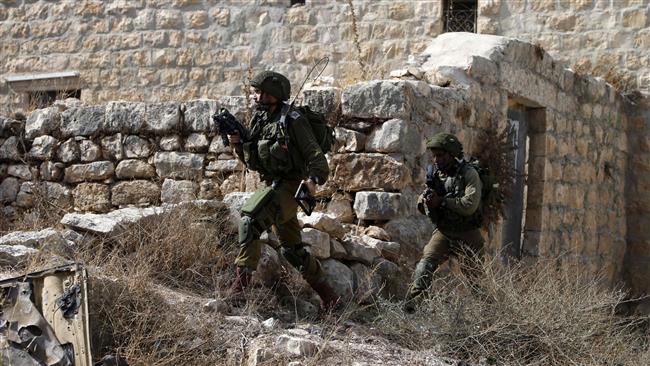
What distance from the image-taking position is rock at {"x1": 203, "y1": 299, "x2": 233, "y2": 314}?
5965 mm

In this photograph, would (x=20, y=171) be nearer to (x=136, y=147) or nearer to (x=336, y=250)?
(x=136, y=147)

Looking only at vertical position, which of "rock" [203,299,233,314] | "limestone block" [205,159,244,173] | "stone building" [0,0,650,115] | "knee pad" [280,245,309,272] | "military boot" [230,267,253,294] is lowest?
"rock" [203,299,233,314]

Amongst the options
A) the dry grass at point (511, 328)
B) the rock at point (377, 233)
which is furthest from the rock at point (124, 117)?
the dry grass at point (511, 328)

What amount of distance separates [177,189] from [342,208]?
1651mm

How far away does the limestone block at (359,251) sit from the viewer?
7.23m

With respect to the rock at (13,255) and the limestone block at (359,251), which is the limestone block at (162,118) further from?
the rock at (13,255)

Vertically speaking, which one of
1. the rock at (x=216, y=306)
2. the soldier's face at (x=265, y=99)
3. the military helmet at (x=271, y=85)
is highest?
the military helmet at (x=271, y=85)

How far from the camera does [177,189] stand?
8570 millimetres

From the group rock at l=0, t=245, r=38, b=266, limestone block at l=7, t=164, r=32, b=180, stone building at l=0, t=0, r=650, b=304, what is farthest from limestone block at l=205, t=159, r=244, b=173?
rock at l=0, t=245, r=38, b=266

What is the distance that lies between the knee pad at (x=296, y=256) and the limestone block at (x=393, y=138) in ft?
5.09

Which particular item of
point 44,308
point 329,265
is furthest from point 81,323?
point 329,265

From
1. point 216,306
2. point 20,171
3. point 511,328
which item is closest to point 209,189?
point 20,171

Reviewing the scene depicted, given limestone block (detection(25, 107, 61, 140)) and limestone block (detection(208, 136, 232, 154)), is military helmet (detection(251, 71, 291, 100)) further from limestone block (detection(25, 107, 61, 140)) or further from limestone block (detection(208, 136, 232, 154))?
limestone block (detection(25, 107, 61, 140))

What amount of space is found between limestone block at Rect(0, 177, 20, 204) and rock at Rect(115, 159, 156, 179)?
1116mm
